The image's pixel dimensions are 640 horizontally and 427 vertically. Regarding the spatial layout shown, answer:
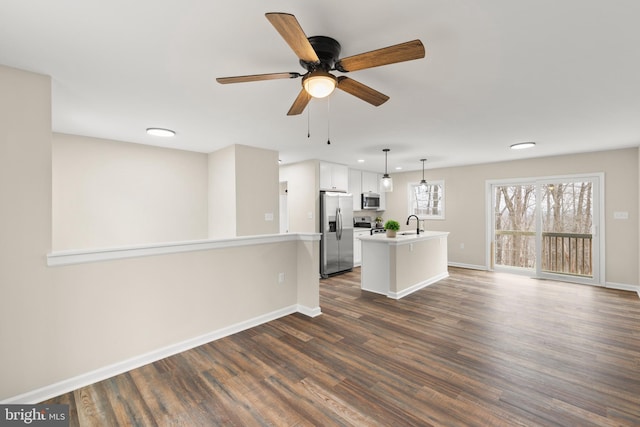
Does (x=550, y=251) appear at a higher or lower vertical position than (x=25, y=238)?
lower

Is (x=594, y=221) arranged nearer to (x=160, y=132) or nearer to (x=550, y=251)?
(x=550, y=251)

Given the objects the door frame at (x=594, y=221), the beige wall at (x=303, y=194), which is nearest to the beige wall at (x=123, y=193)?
the beige wall at (x=303, y=194)

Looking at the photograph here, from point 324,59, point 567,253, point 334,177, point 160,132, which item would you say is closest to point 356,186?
point 334,177

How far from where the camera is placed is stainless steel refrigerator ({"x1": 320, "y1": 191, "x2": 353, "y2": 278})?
585cm

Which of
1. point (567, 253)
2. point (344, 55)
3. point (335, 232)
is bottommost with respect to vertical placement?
point (567, 253)

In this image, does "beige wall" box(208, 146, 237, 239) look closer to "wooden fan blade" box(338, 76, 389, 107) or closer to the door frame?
"wooden fan blade" box(338, 76, 389, 107)

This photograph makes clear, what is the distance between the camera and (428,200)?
7.28 metres

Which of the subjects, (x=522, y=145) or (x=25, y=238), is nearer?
(x=25, y=238)

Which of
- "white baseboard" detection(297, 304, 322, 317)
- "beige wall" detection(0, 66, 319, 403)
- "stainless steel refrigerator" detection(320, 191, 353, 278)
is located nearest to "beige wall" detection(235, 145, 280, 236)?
"stainless steel refrigerator" detection(320, 191, 353, 278)

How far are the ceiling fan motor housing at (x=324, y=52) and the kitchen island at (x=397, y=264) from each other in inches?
118

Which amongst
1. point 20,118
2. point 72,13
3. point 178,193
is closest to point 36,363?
point 20,118

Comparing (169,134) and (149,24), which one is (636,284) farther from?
(169,134)

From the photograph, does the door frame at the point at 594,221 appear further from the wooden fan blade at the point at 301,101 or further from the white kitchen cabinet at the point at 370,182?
the wooden fan blade at the point at 301,101

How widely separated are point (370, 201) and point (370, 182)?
53cm
